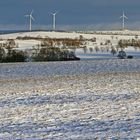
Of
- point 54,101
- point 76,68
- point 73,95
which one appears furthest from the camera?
point 76,68

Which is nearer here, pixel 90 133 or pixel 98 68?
pixel 90 133

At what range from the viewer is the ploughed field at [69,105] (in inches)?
464

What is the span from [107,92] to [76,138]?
25.3 feet

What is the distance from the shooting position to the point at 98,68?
30406mm

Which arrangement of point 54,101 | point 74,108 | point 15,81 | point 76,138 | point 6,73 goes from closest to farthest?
point 76,138, point 74,108, point 54,101, point 15,81, point 6,73

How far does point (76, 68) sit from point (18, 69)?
3107mm

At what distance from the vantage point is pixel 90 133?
1150cm

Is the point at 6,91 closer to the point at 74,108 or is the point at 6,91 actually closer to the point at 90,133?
the point at 74,108

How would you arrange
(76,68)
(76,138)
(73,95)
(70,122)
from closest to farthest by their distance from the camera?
(76,138)
(70,122)
(73,95)
(76,68)

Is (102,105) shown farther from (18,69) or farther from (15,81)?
(18,69)

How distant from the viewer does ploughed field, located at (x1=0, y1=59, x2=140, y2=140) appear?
11773mm

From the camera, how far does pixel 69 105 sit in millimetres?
15836

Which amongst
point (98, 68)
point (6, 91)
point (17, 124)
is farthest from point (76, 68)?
point (17, 124)

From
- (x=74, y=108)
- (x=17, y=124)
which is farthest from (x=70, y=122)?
(x=74, y=108)
